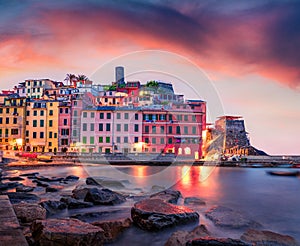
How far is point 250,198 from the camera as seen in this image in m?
18.3

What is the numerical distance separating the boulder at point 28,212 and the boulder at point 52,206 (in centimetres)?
144

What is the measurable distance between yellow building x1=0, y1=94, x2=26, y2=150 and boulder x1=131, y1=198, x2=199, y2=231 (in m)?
55.9

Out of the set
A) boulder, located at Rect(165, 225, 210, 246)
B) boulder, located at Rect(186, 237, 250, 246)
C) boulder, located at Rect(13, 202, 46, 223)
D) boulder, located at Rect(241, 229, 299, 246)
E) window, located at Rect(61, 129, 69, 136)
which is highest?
window, located at Rect(61, 129, 69, 136)

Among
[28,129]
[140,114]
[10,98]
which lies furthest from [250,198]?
[10,98]

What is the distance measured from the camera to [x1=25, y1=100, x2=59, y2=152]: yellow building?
59.6 meters

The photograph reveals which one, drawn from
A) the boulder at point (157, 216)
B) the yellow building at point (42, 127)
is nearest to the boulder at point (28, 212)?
the boulder at point (157, 216)

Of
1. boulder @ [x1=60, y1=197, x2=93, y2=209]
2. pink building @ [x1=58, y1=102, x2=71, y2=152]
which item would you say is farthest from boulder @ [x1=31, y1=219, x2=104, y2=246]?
pink building @ [x1=58, y1=102, x2=71, y2=152]

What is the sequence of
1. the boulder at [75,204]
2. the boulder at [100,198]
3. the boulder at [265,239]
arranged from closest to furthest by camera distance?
the boulder at [265,239], the boulder at [75,204], the boulder at [100,198]

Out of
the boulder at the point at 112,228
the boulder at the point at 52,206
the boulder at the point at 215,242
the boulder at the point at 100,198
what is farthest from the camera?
the boulder at the point at 100,198

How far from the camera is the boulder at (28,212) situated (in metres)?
8.04

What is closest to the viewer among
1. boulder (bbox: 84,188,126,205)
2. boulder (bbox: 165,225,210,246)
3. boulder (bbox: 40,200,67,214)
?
boulder (bbox: 165,225,210,246)

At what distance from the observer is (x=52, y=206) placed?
1051cm

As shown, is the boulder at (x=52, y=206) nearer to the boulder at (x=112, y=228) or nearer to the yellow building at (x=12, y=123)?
the boulder at (x=112, y=228)

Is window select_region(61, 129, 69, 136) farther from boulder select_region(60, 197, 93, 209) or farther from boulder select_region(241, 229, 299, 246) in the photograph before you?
boulder select_region(241, 229, 299, 246)
